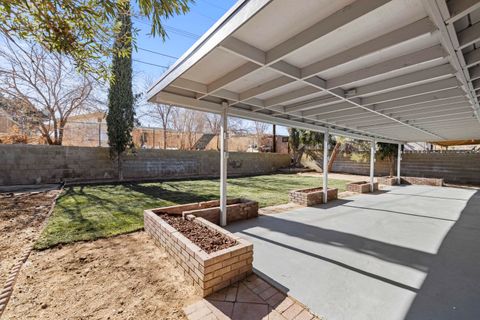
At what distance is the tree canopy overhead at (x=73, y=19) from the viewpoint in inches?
77.4

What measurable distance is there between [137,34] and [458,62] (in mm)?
3515

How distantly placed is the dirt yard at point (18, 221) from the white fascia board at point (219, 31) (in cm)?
297

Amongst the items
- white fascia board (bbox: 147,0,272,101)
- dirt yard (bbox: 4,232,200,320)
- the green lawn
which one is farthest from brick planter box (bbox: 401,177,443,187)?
white fascia board (bbox: 147,0,272,101)

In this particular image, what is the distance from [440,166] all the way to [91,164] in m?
17.7

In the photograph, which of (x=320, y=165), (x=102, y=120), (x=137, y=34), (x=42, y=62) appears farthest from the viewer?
(x=320, y=165)

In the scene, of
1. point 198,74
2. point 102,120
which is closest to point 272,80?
point 198,74

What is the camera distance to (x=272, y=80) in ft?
10.0

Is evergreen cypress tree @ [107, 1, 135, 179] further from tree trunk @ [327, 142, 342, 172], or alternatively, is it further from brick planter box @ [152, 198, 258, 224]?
tree trunk @ [327, 142, 342, 172]

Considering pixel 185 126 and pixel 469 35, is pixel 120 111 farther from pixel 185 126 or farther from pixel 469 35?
pixel 469 35

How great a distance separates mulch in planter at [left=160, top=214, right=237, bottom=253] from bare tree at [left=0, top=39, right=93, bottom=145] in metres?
8.37

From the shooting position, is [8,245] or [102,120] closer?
[8,245]

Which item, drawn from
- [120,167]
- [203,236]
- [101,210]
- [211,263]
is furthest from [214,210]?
[120,167]

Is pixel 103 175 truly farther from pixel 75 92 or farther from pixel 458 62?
pixel 458 62

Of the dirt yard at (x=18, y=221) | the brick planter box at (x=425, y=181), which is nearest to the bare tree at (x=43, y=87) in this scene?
the dirt yard at (x=18, y=221)
